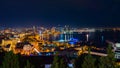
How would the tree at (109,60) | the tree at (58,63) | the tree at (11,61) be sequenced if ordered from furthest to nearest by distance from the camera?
the tree at (11,61) < the tree at (58,63) < the tree at (109,60)

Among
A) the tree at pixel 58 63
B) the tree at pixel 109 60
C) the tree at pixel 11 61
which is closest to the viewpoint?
the tree at pixel 109 60

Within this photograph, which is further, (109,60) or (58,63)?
(58,63)

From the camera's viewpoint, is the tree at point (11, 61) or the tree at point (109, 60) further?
the tree at point (11, 61)

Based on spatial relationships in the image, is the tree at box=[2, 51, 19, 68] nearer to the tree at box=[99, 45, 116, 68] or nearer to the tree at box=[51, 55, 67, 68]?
the tree at box=[51, 55, 67, 68]

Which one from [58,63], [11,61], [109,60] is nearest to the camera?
[109,60]

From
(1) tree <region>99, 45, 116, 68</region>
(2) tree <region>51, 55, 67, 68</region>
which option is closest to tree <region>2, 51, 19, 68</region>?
(2) tree <region>51, 55, 67, 68</region>

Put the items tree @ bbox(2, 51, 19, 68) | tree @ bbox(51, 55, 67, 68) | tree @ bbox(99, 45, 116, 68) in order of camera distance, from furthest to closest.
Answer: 1. tree @ bbox(2, 51, 19, 68)
2. tree @ bbox(51, 55, 67, 68)
3. tree @ bbox(99, 45, 116, 68)

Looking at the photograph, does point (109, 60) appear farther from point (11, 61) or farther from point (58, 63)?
point (11, 61)

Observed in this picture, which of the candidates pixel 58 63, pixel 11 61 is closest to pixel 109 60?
pixel 58 63

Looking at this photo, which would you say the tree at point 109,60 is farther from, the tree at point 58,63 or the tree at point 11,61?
the tree at point 11,61

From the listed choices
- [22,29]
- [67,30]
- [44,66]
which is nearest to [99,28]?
[67,30]

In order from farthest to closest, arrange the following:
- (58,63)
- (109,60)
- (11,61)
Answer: (11,61) → (58,63) → (109,60)

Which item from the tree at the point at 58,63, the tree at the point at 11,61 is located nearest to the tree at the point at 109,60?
the tree at the point at 58,63

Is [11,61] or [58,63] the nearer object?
[58,63]
